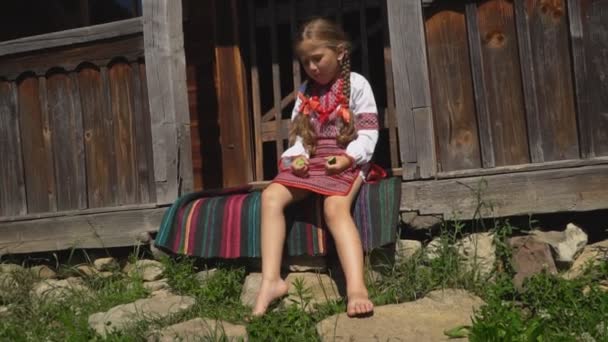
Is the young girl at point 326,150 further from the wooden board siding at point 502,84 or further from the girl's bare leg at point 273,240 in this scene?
the wooden board siding at point 502,84

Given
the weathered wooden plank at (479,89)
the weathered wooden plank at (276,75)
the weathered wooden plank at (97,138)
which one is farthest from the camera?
the weathered wooden plank at (276,75)

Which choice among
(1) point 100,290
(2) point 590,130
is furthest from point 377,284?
(1) point 100,290

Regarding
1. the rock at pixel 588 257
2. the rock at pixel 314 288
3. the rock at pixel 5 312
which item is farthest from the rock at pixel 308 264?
the rock at pixel 5 312

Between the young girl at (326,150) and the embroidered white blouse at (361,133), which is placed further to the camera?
the embroidered white blouse at (361,133)

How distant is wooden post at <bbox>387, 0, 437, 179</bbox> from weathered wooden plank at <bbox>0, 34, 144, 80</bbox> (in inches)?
73.6

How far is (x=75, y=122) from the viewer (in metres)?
5.16

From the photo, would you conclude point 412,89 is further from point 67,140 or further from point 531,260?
point 67,140

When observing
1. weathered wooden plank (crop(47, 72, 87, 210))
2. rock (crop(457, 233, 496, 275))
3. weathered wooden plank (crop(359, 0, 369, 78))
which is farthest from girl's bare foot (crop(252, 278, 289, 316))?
weathered wooden plank (crop(359, 0, 369, 78))

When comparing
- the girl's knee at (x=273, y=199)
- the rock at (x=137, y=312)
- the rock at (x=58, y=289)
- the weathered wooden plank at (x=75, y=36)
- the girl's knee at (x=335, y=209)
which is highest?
the weathered wooden plank at (x=75, y=36)

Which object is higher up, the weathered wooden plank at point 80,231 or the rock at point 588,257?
the weathered wooden plank at point 80,231

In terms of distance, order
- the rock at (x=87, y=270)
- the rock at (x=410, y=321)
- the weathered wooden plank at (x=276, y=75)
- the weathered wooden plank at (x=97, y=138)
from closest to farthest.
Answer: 1. the rock at (x=410, y=321)
2. the rock at (x=87, y=270)
3. the weathered wooden plank at (x=97, y=138)
4. the weathered wooden plank at (x=276, y=75)

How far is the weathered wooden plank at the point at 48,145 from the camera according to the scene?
5230mm

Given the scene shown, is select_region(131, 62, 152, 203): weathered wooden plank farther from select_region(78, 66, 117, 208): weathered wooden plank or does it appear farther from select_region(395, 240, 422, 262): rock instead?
select_region(395, 240, 422, 262): rock

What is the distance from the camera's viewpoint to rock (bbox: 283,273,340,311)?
12.5 ft
